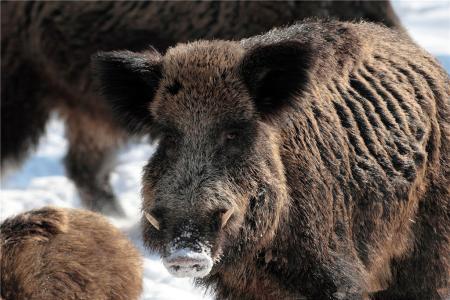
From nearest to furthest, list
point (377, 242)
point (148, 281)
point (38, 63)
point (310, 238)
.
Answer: point (310, 238)
point (377, 242)
point (148, 281)
point (38, 63)

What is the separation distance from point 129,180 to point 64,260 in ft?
20.4

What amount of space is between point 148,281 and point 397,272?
2.26m

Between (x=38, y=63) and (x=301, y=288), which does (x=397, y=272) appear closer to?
(x=301, y=288)

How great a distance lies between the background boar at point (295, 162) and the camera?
434cm

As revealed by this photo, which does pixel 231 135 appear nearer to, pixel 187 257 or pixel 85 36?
pixel 187 257

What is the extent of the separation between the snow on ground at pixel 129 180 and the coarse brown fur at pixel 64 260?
383 mm

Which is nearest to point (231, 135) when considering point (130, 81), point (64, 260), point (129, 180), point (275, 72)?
point (275, 72)

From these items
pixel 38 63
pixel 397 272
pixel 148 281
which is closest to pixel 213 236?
pixel 397 272

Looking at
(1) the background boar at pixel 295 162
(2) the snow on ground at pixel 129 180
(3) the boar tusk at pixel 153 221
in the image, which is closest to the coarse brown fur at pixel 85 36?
(2) the snow on ground at pixel 129 180

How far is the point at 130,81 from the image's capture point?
4.85 m

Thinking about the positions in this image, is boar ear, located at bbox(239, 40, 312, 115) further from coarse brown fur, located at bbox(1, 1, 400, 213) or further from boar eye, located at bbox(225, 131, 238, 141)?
coarse brown fur, located at bbox(1, 1, 400, 213)

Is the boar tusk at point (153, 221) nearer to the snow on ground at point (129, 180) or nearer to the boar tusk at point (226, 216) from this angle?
the boar tusk at point (226, 216)

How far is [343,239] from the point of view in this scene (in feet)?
15.8

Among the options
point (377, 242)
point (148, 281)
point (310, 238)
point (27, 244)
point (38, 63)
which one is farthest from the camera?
point (38, 63)
